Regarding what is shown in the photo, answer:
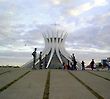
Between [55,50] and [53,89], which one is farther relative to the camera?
[55,50]

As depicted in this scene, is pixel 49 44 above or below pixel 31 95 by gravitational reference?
above

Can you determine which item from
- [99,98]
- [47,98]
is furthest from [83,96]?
[47,98]

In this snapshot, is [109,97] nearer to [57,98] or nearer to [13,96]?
[57,98]

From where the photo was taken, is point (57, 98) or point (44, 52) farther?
point (44, 52)

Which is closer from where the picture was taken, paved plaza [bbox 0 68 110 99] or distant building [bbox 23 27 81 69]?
paved plaza [bbox 0 68 110 99]

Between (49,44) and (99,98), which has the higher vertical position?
(49,44)

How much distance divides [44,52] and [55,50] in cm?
298

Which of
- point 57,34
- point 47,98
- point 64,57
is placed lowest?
point 47,98

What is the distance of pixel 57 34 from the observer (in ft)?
264

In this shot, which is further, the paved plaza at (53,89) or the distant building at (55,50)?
the distant building at (55,50)

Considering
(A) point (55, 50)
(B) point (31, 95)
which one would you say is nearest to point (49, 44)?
(A) point (55, 50)

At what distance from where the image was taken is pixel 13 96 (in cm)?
929

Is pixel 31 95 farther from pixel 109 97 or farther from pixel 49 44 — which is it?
pixel 49 44

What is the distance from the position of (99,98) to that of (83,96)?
63 centimetres
